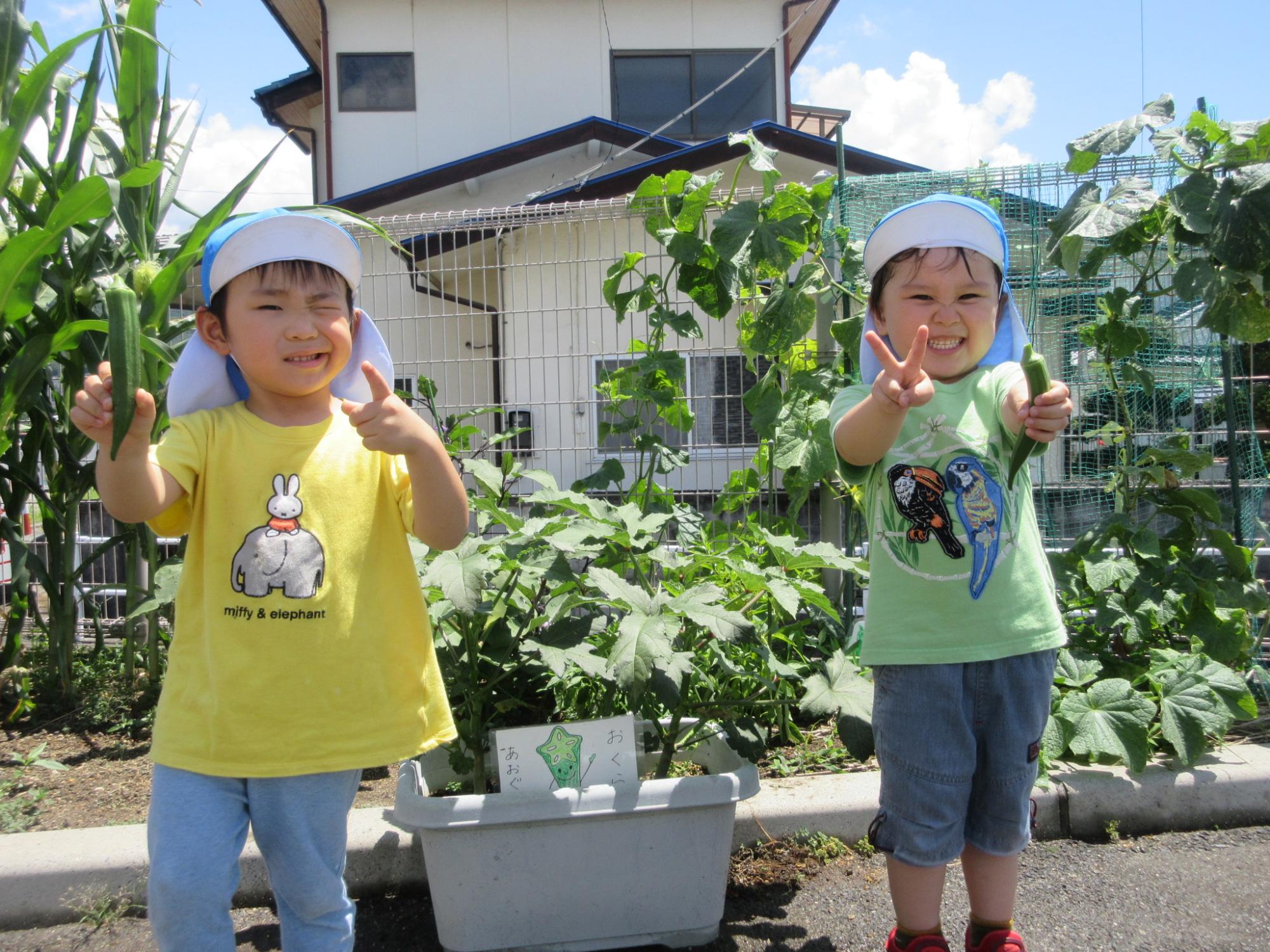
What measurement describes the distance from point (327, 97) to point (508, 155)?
324 centimetres

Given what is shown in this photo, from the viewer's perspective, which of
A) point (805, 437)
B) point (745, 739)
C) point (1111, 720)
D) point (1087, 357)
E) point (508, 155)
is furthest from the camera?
point (508, 155)

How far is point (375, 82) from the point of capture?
38.2ft

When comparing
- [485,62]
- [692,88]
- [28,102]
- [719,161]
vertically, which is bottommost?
[28,102]

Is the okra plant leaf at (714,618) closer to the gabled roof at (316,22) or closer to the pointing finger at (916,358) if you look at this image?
the pointing finger at (916,358)

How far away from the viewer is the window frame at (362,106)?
11.5 meters

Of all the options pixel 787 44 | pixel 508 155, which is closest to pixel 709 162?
pixel 508 155

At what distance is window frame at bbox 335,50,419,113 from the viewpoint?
11.5 m

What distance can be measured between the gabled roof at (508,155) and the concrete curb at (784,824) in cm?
780

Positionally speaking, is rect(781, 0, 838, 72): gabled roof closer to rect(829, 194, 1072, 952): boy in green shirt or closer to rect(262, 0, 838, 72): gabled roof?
rect(262, 0, 838, 72): gabled roof

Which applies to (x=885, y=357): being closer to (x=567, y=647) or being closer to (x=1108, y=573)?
(x=567, y=647)

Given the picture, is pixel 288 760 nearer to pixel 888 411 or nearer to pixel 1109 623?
pixel 888 411

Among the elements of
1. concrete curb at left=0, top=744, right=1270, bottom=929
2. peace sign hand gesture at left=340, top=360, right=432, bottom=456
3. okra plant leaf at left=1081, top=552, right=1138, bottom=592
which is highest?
peace sign hand gesture at left=340, top=360, right=432, bottom=456

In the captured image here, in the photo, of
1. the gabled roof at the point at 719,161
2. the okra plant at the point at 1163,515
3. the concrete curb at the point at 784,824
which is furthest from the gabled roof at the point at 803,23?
the concrete curb at the point at 784,824

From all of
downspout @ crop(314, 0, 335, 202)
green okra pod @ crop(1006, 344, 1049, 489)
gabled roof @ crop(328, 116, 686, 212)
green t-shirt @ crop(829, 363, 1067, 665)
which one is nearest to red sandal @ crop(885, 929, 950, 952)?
green t-shirt @ crop(829, 363, 1067, 665)
